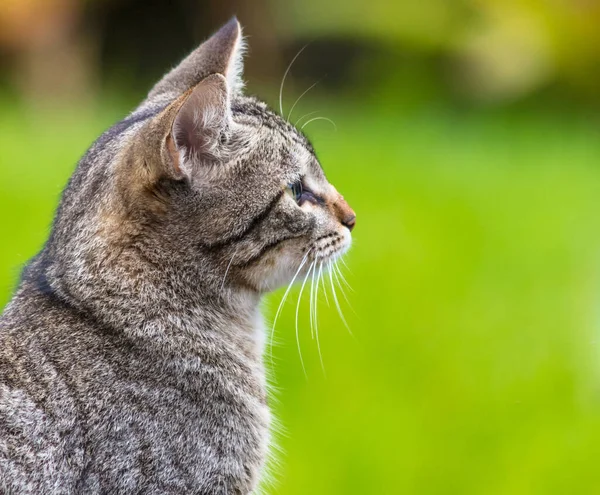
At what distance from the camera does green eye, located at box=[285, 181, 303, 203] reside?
2.14 meters

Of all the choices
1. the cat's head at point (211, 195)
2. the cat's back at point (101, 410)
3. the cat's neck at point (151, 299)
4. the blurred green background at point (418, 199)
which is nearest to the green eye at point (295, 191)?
the cat's head at point (211, 195)

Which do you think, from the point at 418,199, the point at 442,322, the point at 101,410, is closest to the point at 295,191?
the point at 101,410

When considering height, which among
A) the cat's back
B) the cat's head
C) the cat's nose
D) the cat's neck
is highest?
the cat's nose

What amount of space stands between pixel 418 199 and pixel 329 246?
2.56 metres

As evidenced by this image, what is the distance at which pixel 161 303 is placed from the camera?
2.04 m

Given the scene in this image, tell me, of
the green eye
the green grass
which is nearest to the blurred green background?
the green grass

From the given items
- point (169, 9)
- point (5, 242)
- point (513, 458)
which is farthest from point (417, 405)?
point (169, 9)

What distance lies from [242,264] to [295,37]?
5.26 m

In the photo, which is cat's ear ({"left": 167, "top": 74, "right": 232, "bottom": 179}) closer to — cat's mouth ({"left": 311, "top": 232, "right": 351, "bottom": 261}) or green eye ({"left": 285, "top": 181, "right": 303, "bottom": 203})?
green eye ({"left": 285, "top": 181, "right": 303, "bottom": 203})

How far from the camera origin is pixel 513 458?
292cm

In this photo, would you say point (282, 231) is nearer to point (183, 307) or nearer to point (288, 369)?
point (183, 307)

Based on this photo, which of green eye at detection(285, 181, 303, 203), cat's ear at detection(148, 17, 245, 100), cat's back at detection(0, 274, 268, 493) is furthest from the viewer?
cat's ear at detection(148, 17, 245, 100)

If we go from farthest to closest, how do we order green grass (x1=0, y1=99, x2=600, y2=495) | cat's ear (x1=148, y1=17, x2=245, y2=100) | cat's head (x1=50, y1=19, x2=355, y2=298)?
green grass (x1=0, y1=99, x2=600, y2=495) → cat's ear (x1=148, y1=17, x2=245, y2=100) → cat's head (x1=50, y1=19, x2=355, y2=298)

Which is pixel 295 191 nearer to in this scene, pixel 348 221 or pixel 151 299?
pixel 348 221
